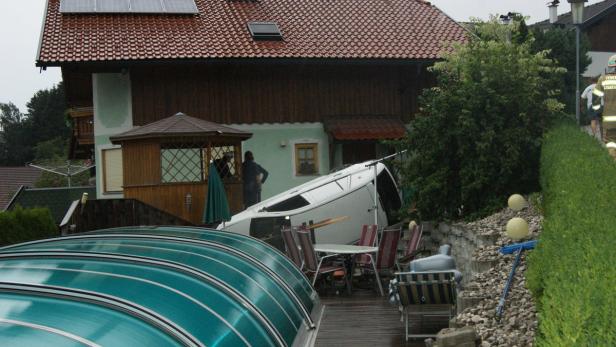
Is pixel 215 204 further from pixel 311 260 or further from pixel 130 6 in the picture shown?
pixel 130 6

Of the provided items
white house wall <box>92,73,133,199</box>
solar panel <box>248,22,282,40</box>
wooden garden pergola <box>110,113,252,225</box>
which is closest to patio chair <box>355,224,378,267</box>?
wooden garden pergola <box>110,113,252,225</box>

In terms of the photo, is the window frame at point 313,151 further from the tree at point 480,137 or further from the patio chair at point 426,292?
the patio chair at point 426,292

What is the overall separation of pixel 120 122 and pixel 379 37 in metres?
7.83

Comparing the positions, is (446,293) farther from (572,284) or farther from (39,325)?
(39,325)

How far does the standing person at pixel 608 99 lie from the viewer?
13.6 metres

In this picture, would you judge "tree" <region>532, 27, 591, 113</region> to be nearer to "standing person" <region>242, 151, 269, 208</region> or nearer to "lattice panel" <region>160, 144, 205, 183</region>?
"standing person" <region>242, 151, 269, 208</region>

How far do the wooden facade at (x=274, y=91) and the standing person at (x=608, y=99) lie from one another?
13.4 meters

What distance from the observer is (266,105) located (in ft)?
88.0

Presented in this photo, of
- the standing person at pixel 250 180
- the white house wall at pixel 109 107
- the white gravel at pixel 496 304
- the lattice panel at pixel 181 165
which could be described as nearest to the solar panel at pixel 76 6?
the white house wall at pixel 109 107

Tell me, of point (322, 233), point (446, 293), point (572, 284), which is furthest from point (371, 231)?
point (572, 284)

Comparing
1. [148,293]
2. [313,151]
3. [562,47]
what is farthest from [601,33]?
[148,293]

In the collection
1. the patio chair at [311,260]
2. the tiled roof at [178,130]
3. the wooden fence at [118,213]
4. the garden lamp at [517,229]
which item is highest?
the tiled roof at [178,130]

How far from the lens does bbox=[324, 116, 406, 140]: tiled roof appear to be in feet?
85.5

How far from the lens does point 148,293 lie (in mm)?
4238
